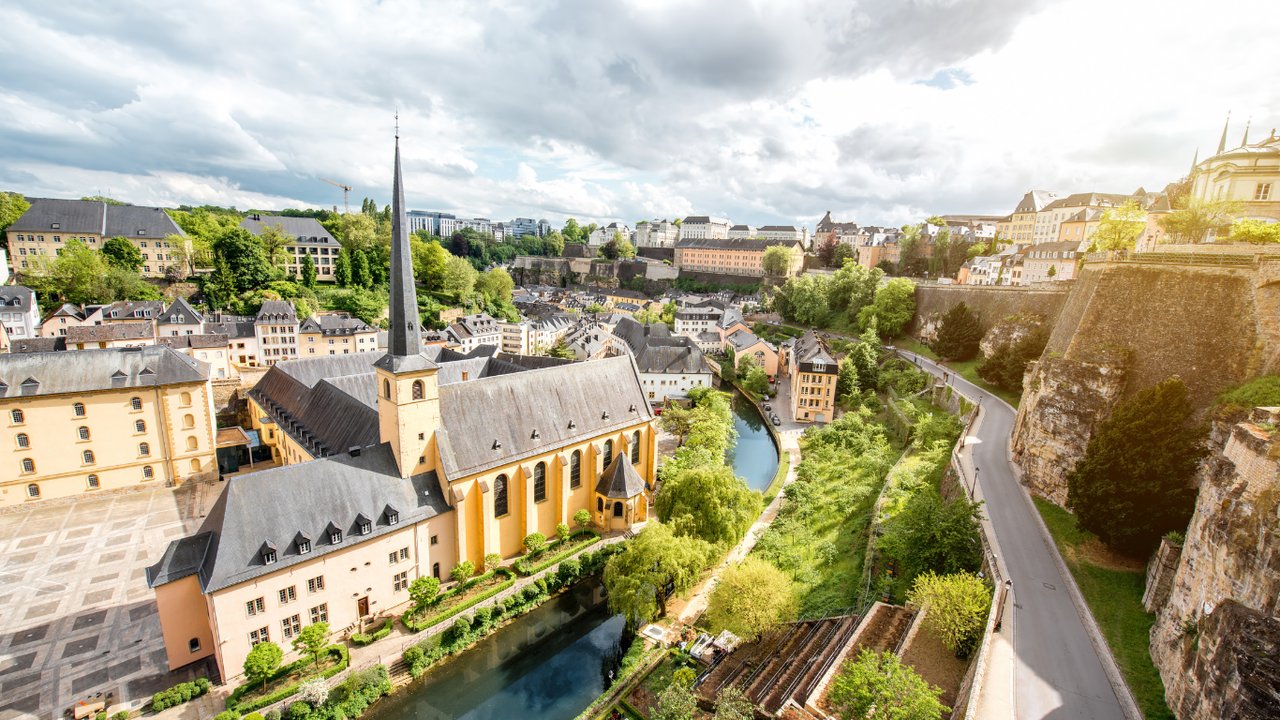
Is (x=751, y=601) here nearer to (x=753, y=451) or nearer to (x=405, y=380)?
(x=405, y=380)

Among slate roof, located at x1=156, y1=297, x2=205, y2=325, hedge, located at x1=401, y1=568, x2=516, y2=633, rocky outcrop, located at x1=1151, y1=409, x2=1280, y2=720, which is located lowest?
hedge, located at x1=401, y1=568, x2=516, y2=633

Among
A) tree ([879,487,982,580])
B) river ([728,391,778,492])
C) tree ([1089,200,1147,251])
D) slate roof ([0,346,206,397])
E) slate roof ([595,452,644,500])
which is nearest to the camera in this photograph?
tree ([879,487,982,580])

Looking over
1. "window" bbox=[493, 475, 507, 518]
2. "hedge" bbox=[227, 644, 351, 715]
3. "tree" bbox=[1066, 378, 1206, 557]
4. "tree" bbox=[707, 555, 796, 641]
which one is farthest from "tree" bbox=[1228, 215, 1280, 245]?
"hedge" bbox=[227, 644, 351, 715]

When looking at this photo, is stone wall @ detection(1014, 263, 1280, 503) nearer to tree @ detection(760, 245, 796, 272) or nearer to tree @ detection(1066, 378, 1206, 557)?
tree @ detection(1066, 378, 1206, 557)

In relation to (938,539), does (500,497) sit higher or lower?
lower

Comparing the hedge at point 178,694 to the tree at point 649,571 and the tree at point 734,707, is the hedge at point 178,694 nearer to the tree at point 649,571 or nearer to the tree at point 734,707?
the tree at point 649,571

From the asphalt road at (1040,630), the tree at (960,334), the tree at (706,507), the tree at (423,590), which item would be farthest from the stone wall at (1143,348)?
the tree at (423,590)

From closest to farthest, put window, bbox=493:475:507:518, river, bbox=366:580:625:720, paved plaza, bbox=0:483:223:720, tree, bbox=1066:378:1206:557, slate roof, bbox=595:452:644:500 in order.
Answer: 1. paved plaza, bbox=0:483:223:720
2. tree, bbox=1066:378:1206:557
3. river, bbox=366:580:625:720
4. window, bbox=493:475:507:518
5. slate roof, bbox=595:452:644:500

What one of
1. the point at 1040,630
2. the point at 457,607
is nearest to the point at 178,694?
the point at 457,607
